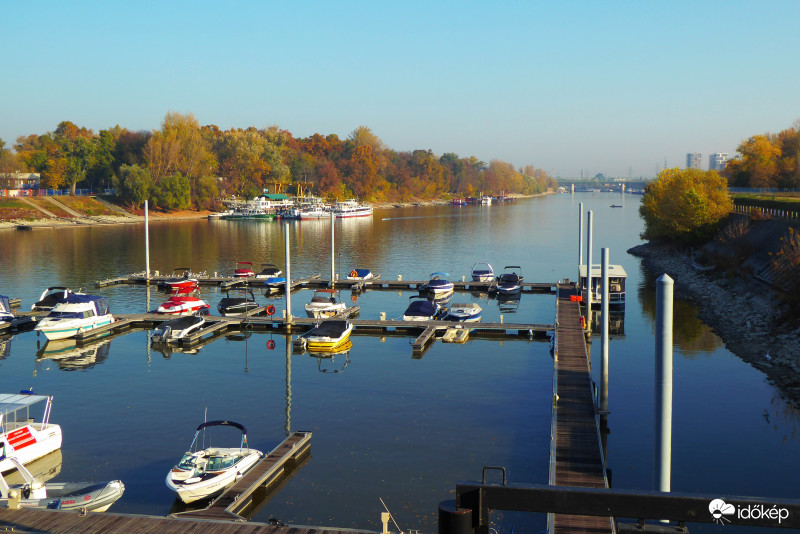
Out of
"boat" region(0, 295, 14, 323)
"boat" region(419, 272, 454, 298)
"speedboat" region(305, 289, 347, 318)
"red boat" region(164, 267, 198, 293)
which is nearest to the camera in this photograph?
"boat" region(0, 295, 14, 323)

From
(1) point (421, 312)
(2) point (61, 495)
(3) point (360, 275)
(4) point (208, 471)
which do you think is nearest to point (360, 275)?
(3) point (360, 275)

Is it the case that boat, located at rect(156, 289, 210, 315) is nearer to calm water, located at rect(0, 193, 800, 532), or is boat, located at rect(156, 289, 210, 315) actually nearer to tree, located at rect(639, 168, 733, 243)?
calm water, located at rect(0, 193, 800, 532)

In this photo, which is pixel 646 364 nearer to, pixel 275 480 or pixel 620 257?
pixel 275 480

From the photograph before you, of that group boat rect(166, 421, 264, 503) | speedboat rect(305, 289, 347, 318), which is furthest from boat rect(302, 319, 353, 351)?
boat rect(166, 421, 264, 503)

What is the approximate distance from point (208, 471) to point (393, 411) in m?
10.2

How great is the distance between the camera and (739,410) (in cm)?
3086

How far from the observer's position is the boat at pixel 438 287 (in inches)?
2343

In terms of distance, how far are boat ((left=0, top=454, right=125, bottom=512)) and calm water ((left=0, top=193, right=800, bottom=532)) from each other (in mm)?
1708

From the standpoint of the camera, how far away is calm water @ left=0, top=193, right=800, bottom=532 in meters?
23.0

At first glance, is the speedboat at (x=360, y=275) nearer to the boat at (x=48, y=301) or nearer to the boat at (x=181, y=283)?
the boat at (x=181, y=283)

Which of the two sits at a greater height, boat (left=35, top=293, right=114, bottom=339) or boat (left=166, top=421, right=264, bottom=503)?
boat (left=35, top=293, right=114, bottom=339)

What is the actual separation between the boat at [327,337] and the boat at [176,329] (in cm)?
735

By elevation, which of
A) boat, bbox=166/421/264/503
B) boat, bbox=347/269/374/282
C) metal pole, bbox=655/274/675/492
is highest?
A: metal pole, bbox=655/274/675/492

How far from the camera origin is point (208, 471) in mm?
21797
